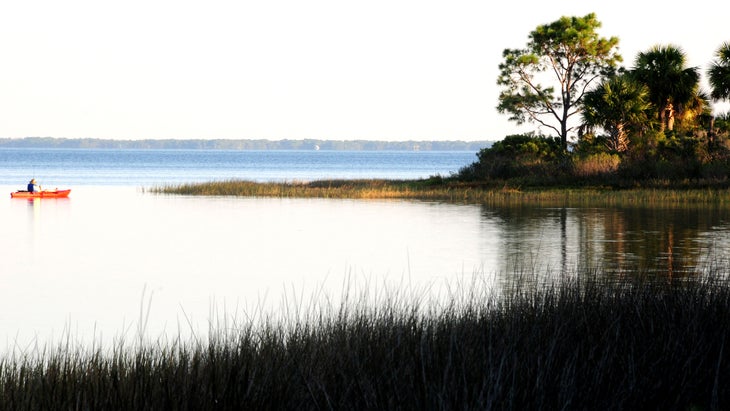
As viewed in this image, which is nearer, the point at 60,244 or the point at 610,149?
the point at 60,244

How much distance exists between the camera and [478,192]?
50.5 meters

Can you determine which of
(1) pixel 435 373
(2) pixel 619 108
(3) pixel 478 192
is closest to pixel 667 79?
(2) pixel 619 108

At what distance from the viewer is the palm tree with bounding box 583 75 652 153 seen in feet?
170

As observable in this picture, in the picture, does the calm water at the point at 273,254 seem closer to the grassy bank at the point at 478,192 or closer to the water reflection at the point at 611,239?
the water reflection at the point at 611,239

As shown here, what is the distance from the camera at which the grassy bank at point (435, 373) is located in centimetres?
698

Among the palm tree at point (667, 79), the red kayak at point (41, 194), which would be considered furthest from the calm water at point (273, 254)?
the palm tree at point (667, 79)

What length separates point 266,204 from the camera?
4603 centimetres

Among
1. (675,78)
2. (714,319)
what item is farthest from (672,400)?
(675,78)

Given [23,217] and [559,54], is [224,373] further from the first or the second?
[559,54]

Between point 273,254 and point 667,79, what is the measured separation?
34.0 meters

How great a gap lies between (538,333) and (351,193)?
4295 cm

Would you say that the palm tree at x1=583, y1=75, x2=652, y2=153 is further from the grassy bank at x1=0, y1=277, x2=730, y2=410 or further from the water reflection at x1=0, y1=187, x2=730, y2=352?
the grassy bank at x1=0, y1=277, x2=730, y2=410

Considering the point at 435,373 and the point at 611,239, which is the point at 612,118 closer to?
the point at 611,239

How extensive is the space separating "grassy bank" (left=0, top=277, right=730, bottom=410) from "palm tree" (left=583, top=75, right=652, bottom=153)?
4335 centimetres
